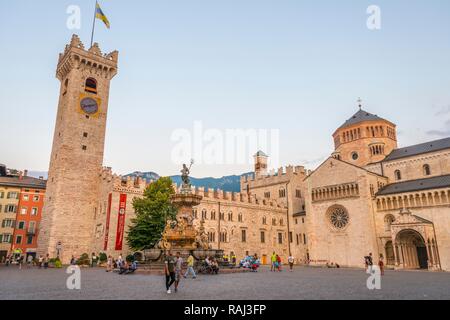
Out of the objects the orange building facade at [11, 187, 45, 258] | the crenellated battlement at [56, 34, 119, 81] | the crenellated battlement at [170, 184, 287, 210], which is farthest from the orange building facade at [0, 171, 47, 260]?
the crenellated battlement at [170, 184, 287, 210]

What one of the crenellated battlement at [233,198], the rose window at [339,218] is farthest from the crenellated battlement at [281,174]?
the rose window at [339,218]

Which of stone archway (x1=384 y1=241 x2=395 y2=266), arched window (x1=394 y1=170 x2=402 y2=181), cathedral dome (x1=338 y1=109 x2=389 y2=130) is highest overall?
cathedral dome (x1=338 y1=109 x2=389 y2=130)

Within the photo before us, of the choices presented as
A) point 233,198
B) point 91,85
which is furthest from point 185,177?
point 91,85

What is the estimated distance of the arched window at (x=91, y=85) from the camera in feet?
180

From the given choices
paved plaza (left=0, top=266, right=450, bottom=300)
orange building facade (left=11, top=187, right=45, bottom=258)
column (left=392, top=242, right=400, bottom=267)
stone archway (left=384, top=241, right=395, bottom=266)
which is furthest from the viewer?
orange building facade (left=11, top=187, right=45, bottom=258)

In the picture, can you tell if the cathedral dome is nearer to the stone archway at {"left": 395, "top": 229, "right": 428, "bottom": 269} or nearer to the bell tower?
the bell tower

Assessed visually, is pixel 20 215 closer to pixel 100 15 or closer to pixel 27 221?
pixel 27 221

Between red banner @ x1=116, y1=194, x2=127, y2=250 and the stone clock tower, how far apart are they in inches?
269

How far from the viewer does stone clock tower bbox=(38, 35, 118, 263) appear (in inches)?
1882

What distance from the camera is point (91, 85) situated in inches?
2195

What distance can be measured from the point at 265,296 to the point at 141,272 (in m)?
15.6

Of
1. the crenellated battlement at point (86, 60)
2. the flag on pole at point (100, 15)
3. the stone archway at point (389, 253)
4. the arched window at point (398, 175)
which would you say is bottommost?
the stone archway at point (389, 253)

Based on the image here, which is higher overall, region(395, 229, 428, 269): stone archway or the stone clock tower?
the stone clock tower

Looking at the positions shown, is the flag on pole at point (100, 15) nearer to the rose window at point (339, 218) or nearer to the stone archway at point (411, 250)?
the rose window at point (339, 218)
